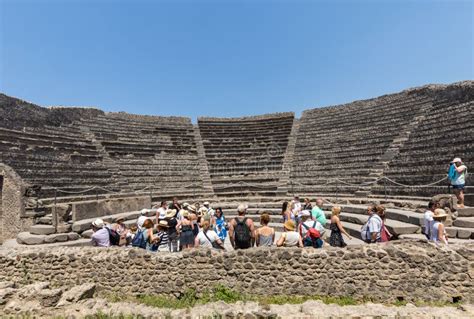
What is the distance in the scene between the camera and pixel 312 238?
6562 mm

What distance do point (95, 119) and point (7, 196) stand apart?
11084mm

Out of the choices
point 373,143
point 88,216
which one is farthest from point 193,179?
point 373,143

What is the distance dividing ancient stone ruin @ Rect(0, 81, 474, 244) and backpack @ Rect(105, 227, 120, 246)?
2.51 metres

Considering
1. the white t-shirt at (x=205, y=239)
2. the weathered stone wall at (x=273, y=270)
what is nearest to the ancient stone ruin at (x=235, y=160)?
the weathered stone wall at (x=273, y=270)

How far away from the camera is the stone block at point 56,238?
8695mm

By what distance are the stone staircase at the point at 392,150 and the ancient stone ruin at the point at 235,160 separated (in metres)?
0.07

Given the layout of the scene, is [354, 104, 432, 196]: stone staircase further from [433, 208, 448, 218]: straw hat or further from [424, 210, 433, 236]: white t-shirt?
[433, 208, 448, 218]: straw hat

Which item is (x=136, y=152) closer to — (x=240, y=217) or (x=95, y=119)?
(x=95, y=119)

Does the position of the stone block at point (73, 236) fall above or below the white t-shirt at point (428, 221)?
below

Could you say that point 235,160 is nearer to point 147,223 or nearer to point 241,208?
point 147,223

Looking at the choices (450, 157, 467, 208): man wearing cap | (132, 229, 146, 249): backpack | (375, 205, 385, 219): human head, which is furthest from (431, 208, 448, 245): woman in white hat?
(132, 229, 146, 249): backpack

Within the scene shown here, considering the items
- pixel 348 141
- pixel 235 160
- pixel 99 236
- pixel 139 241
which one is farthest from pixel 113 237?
pixel 348 141

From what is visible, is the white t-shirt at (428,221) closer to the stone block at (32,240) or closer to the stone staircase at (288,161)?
the stone staircase at (288,161)

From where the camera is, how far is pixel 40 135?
51.7ft
